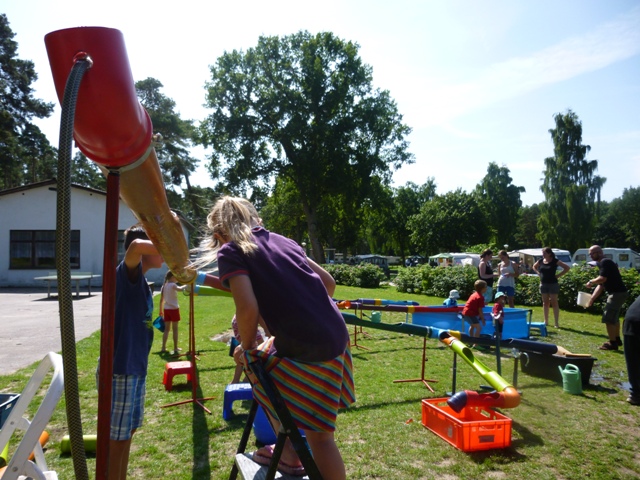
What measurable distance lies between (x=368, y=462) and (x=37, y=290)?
2277cm

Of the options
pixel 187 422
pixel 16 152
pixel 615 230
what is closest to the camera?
pixel 187 422

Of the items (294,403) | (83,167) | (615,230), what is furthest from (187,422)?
(615,230)

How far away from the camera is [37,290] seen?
21891mm

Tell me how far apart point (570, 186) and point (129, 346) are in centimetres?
5139

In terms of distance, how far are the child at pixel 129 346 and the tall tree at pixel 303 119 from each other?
31.8m

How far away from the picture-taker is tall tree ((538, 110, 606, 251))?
46.0 m

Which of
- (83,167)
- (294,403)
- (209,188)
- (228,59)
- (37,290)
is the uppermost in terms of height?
(228,59)

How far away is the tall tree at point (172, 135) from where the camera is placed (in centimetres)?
3662

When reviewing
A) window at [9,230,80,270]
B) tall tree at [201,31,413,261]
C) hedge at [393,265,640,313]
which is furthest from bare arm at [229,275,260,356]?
tall tree at [201,31,413,261]

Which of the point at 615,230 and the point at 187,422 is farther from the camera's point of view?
the point at 615,230

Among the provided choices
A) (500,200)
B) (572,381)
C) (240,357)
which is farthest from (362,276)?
(500,200)

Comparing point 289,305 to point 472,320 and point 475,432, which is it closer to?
point 475,432

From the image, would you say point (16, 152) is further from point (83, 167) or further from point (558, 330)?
point (558, 330)

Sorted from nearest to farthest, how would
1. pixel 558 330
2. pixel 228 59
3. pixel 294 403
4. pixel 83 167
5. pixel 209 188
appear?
pixel 294 403
pixel 558 330
pixel 228 59
pixel 209 188
pixel 83 167
